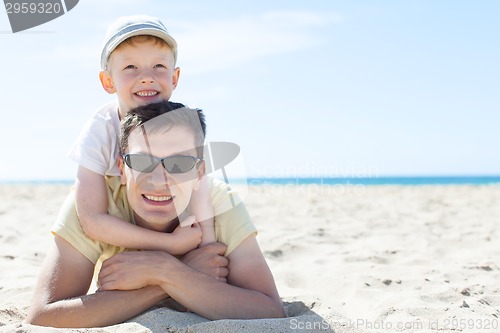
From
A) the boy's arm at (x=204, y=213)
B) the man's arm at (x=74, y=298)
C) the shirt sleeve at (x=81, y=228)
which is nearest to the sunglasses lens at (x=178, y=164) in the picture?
the boy's arm at (x=204, y=213)

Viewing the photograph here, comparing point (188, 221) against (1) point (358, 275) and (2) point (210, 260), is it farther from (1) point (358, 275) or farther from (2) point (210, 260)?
(1) point (358, 275)

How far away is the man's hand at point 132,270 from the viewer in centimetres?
260

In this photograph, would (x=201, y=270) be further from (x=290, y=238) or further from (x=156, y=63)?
(x=290, y=238)

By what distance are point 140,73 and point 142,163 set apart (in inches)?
24.4

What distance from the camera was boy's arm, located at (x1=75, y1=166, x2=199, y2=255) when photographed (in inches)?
105

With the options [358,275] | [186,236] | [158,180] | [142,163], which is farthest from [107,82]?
[358,275]

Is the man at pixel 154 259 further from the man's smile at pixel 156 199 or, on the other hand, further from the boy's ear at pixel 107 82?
the boy's ear at pixel 107 82

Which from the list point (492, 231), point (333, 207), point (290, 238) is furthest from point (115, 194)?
point (333, 207)

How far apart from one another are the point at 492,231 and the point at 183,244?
4.62 m

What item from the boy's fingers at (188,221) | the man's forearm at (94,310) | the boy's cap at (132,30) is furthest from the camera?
the boy's cap at (132,30)

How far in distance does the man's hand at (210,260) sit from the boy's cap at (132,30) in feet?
3.97

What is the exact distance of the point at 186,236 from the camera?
2756mm

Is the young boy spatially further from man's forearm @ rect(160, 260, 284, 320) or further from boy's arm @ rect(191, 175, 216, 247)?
man's forearm @ rect(160, 260, 284, 320)

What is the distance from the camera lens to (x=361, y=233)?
6.21 meters
